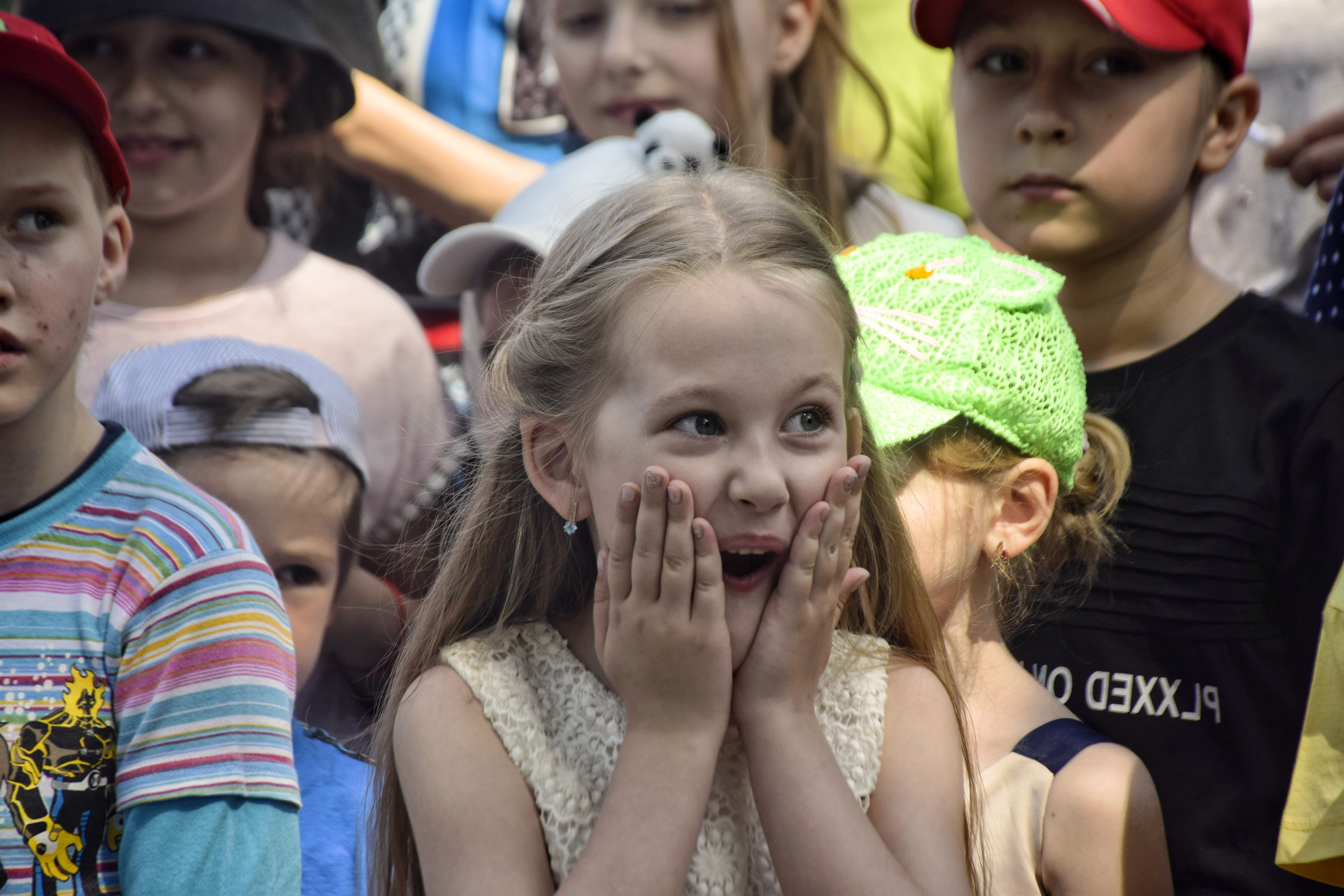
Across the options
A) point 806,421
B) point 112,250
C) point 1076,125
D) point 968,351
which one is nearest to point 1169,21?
point 1076,125

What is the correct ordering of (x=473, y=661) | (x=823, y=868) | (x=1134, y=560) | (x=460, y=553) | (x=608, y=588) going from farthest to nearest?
Answer: (x=1134, y=560)
(x=460, y=553)
(x=473, y=661)
(x=608, y=588)
(x=823, y=868)

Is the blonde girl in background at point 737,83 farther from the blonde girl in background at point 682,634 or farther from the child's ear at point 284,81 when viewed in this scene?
the blonde girl in background at point 682,634

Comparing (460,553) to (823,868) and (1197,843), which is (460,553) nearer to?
(823,868)

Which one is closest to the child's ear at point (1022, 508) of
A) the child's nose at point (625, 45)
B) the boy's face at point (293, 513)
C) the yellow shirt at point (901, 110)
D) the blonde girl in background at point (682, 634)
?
the blonde girl in background at point (682, 634)

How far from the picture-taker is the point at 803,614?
141 cm

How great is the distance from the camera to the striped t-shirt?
138 centimetres

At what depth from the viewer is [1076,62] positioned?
2.06m

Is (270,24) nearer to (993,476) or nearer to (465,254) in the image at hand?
(465,254)

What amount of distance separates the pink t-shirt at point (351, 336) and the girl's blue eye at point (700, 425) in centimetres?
121

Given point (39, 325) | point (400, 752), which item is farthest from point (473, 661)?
point (39, 325)

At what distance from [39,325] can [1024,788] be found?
1336 millimetres

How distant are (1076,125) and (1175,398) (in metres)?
0.47

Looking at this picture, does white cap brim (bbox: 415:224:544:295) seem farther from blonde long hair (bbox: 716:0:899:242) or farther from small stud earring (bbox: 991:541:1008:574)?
small stud earring (bbox: 991:541:1008:574)

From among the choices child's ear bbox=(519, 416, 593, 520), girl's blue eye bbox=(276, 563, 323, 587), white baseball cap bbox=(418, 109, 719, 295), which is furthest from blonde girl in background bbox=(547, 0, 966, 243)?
child's ear bbox=(519, 416, 593, 520)
